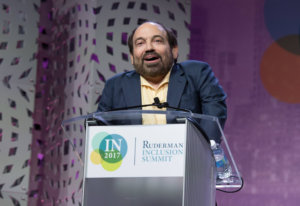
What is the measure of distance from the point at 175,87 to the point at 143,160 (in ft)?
2.05

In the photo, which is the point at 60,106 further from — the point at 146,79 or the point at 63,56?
the point at 146,79

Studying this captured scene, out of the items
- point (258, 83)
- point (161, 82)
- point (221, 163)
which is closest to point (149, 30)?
point (161, 82)

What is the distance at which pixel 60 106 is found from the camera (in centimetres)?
508

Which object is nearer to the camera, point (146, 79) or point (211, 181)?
point (211, 181)

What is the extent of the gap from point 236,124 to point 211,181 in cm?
282

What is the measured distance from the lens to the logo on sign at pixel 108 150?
186 cm

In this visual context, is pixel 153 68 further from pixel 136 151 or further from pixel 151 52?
pixel 136 151

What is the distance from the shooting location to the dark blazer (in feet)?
7.76

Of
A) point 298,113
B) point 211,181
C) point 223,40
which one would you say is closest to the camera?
point 211,181

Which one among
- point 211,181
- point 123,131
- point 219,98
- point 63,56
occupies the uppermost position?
point 63,56

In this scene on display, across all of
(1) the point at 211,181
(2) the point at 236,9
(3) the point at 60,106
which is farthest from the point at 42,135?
(1) the point at 211,181

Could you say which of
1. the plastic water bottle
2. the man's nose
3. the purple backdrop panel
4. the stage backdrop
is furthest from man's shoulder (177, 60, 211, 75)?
the purple backdrop panel

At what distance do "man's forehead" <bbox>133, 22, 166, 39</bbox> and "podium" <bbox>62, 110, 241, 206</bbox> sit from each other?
Answer: 2.13 ft

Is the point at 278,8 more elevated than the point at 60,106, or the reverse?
the point at 278,8
